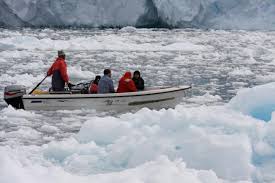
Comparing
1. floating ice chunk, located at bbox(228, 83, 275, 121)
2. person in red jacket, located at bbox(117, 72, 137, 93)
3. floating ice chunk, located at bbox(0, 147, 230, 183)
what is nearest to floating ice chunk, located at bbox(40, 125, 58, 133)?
person in red jacket, located at bbox(117, 72, 137, 93)

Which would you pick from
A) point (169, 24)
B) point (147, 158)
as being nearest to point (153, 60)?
point (147, 158)

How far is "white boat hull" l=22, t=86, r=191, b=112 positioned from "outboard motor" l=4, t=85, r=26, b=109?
135 millimetres

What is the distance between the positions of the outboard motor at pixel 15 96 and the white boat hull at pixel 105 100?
0.13 m

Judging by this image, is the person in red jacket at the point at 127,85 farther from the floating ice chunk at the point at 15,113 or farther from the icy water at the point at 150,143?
the floating ice chunk at the point at 15,113

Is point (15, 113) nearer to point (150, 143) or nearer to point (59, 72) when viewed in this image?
point (59, 72)

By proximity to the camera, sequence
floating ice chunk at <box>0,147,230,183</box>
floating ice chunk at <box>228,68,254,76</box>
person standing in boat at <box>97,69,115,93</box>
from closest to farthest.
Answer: floating ice chunk at <box>0,147,230,183</box>
person standing in boat at <box>97,69,115,93</box>
floating ice chunk at <box>228,68,254,76</box>

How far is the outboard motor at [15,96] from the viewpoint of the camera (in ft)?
31.3

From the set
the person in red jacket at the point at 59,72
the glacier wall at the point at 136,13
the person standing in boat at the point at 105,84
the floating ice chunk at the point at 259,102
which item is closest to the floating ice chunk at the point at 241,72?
the person standing in boat at the point at 105,84

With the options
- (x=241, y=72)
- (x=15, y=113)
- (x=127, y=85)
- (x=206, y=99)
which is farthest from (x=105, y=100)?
(x=241, y=72)

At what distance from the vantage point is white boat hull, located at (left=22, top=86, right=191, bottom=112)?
31.4 ft

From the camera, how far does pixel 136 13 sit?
3738 cm

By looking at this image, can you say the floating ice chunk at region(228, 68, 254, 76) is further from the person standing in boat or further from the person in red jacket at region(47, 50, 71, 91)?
the person in red jacket at region(47, 50, 71, 91)

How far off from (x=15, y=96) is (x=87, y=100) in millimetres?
1362

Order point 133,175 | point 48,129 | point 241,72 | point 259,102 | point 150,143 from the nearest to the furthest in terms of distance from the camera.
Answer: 1. point 133,175
2. point 150,143
3. point 259,102
4. point 48,129
5. point 241,72
